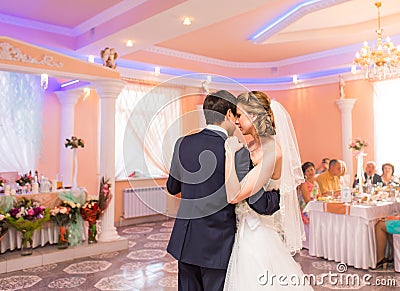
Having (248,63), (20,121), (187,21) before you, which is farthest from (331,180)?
(20,121)

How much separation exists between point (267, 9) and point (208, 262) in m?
4.03

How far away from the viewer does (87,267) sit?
417 centimetres

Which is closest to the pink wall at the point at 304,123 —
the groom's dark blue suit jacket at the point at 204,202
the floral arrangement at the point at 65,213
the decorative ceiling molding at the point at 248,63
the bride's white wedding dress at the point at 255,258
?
the decorative ceiling molding at the point at 248,63

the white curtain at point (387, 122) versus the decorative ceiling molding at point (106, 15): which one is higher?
the decorative ceiling molding at point (106, 15)

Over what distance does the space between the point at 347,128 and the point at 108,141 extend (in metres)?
4.67

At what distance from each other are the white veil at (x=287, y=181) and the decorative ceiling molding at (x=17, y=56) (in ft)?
10.2

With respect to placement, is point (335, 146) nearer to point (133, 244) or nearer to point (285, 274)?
point (133, 244)

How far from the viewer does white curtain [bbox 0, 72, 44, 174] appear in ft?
18.0

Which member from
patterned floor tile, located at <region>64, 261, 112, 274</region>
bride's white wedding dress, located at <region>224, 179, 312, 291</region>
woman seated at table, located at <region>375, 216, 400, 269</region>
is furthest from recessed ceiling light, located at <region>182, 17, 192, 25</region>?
woman seated at table, located at <region>375, 216, 400, 269</region>

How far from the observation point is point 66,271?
4.04m

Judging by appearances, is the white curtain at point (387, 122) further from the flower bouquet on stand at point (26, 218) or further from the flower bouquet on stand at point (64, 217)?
the flower bouquet on stand at point (26, 218)

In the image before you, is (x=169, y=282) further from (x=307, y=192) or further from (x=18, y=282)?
(x=307, y=192)

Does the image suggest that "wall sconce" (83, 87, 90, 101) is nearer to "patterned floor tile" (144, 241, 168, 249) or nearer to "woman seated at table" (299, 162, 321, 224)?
"patterned floor tile" (144, 241, 168, 249)

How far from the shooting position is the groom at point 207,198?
179 cm
